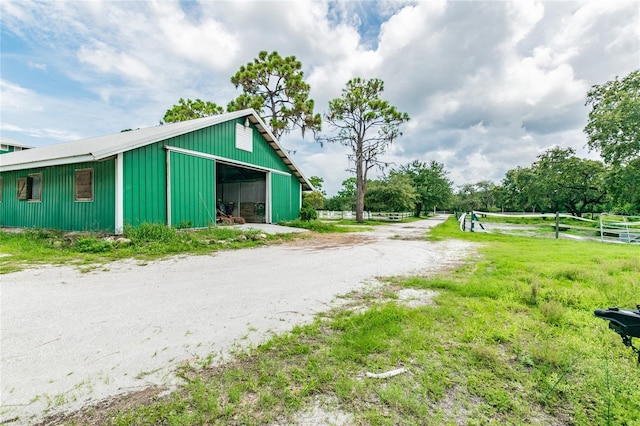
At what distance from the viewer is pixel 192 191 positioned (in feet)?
33.5

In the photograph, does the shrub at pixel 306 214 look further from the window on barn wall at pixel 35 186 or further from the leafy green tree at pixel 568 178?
the leafy green tree at pixel 568 178

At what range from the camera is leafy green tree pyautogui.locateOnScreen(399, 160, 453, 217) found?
3644 cm

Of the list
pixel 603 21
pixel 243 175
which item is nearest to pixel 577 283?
pixel 603 21

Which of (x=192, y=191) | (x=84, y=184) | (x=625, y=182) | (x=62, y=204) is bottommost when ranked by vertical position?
(x=62, y=204)

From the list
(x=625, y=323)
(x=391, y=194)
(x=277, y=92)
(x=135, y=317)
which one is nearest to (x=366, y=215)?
(x=391, y=194)

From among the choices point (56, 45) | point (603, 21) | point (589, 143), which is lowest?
point (589, 143)

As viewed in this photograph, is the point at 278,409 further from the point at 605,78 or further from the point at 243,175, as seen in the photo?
the point at 605,78

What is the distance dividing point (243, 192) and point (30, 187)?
8.56m

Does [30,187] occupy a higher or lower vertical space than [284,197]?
higher

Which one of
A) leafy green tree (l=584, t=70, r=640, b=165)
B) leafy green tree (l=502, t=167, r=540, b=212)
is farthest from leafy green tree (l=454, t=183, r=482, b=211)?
leafy green tree (l=584, t=70, r=640, b=165)

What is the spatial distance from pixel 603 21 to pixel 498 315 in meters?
10.6

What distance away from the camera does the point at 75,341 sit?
252 cm

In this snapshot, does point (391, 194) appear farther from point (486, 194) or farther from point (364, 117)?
point (486, 194)

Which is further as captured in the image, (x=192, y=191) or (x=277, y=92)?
(x=277, y=92)
